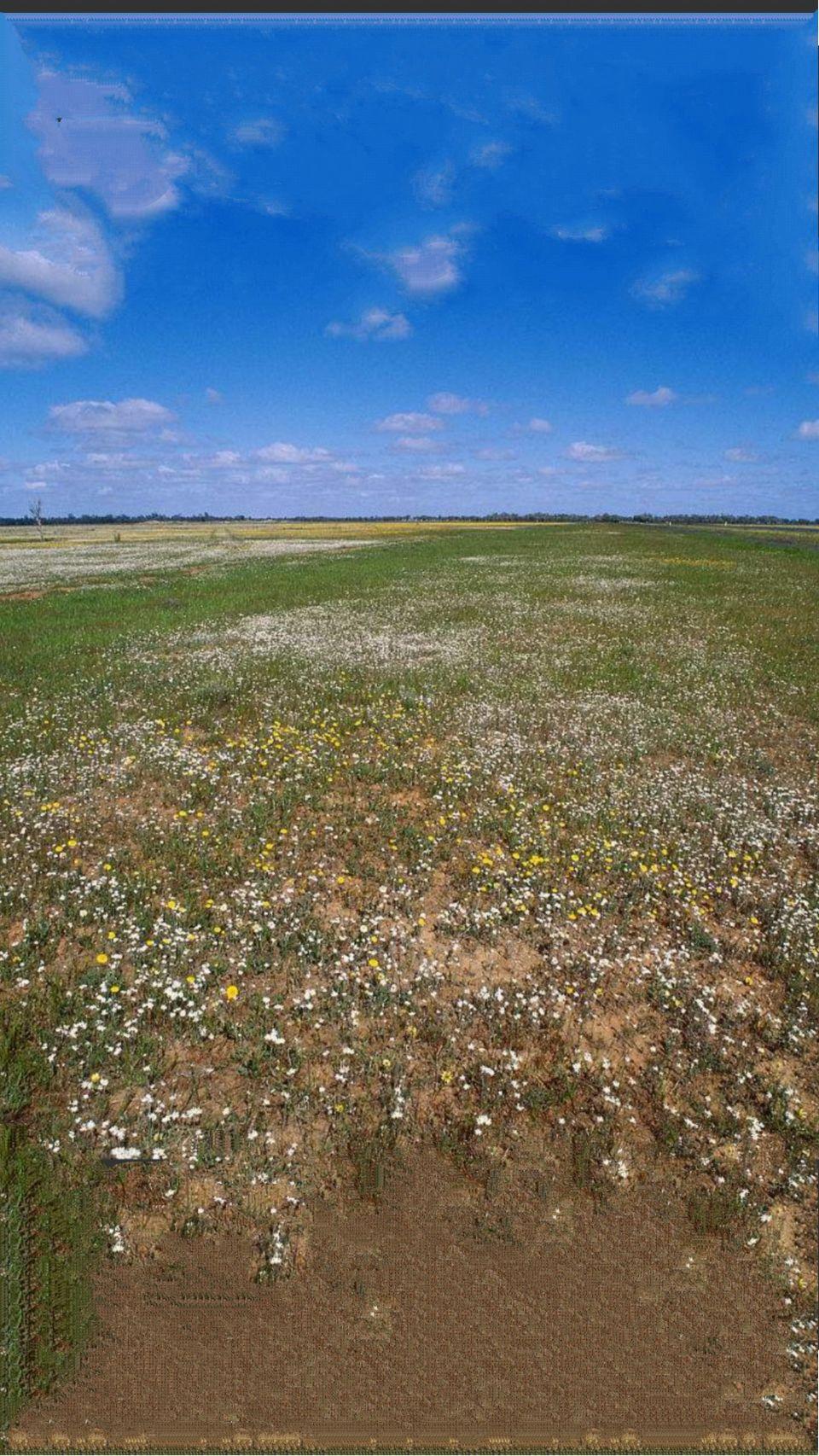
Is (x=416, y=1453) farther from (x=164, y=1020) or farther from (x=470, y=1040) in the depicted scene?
(x=164, y=1020)

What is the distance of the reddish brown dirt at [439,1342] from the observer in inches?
135

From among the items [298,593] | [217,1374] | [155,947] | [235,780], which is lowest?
[217,1374]

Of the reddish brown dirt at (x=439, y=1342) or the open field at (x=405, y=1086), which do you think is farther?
the open field at (x=405, y=1086)

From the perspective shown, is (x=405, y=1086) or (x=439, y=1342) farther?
(x=405, y=1086)

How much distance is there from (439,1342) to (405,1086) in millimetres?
1732

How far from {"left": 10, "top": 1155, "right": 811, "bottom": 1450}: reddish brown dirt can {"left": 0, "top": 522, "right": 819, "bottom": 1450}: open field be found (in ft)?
0.06

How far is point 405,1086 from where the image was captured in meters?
5.30

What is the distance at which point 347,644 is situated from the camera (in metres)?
21.8

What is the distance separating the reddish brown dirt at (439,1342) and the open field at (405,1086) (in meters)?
0.02

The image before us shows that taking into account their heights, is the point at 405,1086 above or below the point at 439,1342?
above

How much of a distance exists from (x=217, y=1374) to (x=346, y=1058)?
7.18 feet

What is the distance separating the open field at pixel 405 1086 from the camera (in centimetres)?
360

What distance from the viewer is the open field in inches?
Result: 142

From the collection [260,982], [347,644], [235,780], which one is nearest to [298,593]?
[347,644]
